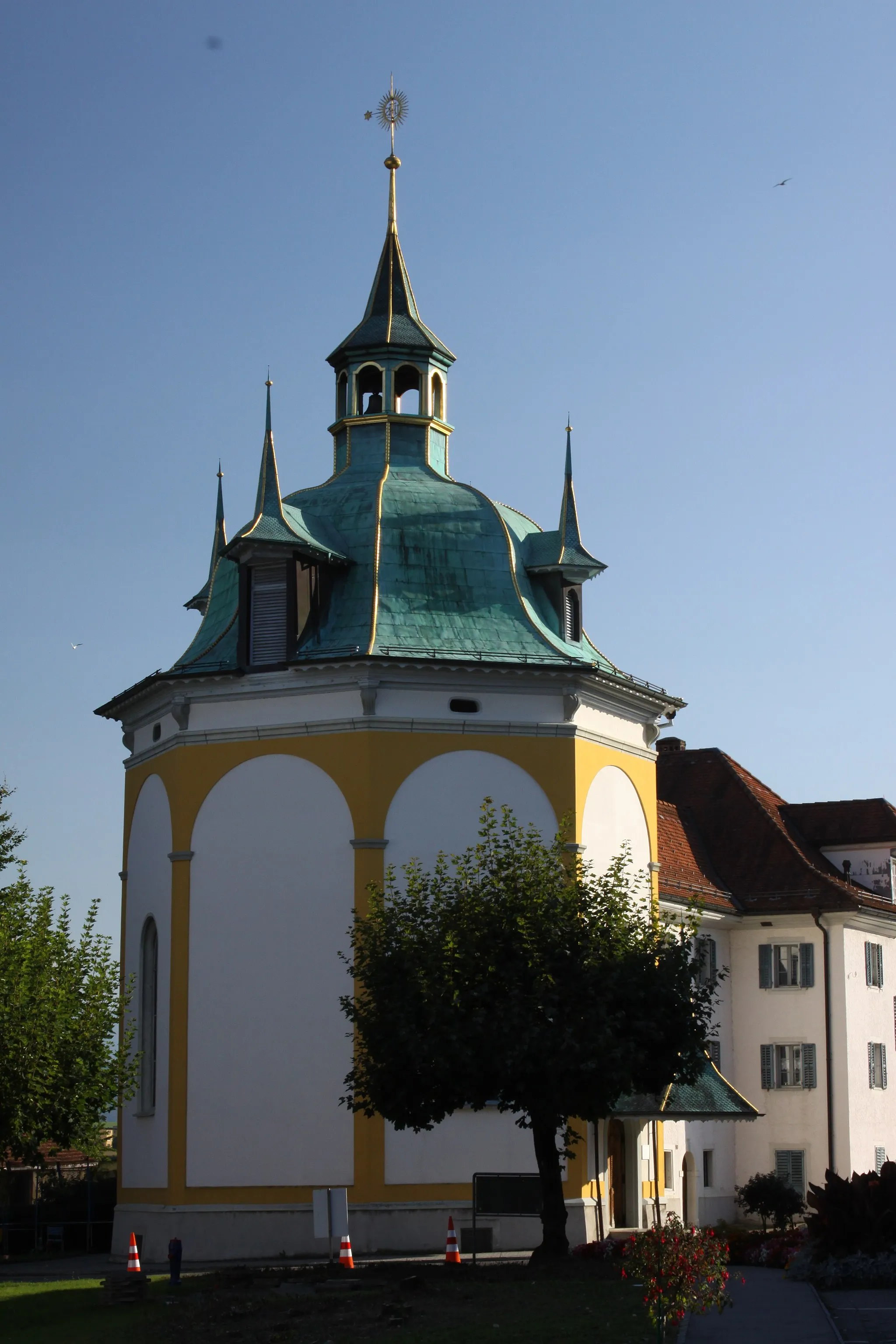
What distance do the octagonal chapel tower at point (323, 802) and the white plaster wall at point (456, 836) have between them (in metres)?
0.05

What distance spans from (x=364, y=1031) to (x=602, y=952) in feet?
13.6

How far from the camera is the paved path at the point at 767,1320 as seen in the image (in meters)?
21.8

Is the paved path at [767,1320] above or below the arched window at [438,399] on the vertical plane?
below

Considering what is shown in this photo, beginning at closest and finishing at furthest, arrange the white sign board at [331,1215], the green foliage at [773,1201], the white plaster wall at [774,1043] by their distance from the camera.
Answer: the white sign board at [331,1215] < the green foliage at [773,1201] < the white plaster wall at [774,1043]

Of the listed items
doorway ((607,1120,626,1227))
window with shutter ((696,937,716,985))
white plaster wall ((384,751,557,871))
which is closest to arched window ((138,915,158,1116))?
white plaster wall ((384,751,557,871))

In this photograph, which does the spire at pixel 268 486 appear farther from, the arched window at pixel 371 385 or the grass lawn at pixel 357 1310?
the grass lawn at pixel 357 1310

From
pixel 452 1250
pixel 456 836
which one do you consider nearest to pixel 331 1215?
pixel 452 1250

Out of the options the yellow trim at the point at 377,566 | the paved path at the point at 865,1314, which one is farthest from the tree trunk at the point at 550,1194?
the yellow trim at the point at 377,566

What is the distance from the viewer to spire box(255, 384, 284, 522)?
3966cm

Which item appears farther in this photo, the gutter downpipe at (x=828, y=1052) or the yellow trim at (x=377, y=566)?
the gutter downpipe at (x=828, y=1052)

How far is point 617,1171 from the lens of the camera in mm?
40781

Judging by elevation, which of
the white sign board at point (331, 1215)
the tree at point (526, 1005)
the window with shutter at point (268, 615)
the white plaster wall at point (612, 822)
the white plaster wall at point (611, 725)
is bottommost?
the white sign board at point (331, 1215)

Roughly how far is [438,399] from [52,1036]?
18.8 metres

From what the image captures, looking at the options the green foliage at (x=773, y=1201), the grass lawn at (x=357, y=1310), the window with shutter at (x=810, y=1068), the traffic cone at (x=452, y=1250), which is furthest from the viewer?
the window with shutter at (x=810, y=1068)
